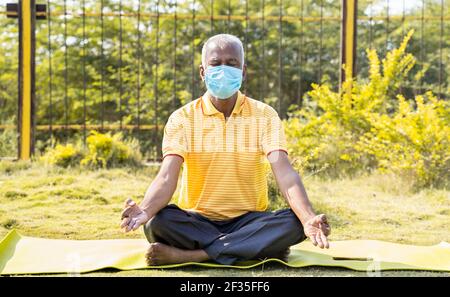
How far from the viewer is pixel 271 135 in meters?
4.52

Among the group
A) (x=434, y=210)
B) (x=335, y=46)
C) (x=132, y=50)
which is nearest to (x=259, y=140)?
(x=434, y=210)

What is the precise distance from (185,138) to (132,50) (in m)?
8.48

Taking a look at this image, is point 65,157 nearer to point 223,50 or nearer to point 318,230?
point 223,50

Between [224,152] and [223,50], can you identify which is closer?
[223,50]

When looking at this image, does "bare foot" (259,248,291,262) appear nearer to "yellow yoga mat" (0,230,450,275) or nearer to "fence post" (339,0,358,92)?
"yellow yoga mat" (0,230,450,275)

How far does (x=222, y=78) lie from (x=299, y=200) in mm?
816

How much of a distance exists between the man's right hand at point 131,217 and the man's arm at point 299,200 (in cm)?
83

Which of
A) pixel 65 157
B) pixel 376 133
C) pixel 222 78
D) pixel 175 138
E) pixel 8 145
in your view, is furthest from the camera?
pixel 8 145

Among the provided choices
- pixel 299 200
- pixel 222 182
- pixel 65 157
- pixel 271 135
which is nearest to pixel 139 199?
pixel 65 157

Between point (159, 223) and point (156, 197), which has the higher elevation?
point (156, 197)

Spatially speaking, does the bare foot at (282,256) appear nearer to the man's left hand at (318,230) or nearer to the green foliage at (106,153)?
the man's left hand at (318,230)

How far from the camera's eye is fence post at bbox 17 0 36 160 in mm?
9102

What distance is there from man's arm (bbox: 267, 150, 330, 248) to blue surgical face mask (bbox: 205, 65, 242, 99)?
1.50ft

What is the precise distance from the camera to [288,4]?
13953 mm
